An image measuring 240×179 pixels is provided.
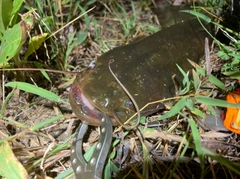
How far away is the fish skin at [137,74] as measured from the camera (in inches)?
57.4

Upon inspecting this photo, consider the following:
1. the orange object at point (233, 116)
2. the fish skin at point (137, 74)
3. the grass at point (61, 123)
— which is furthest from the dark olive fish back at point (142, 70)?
the orange object at point (233, 116)

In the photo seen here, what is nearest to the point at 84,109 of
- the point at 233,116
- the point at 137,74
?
the point at 137,74

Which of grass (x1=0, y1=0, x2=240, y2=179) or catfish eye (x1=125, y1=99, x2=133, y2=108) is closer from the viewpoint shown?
grass (x1=0, y1=0, x2=240, y2=179)

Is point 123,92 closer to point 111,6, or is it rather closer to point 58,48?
point 58,48

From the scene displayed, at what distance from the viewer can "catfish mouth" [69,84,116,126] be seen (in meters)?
1.45

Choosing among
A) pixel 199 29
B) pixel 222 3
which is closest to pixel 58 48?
pixel 199 29

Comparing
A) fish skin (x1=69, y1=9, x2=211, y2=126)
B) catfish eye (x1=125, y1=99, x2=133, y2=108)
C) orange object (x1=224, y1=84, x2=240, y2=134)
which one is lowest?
orange object (x1=224, y1=84, x2=240, y2=134)

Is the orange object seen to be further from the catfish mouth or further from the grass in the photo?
the catfish mouth

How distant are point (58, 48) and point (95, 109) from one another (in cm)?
59

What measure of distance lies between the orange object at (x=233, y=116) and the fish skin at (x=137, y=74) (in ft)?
1.00

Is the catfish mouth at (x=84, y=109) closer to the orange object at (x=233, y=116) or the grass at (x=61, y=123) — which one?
the grass at (x=61, y=123)

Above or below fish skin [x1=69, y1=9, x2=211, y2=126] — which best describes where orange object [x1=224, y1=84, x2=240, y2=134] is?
below

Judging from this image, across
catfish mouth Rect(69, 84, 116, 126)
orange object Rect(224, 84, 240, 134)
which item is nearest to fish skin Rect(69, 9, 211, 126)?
catfish mouth Rect(69, 84, 116, 126)

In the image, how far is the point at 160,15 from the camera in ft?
7.82
